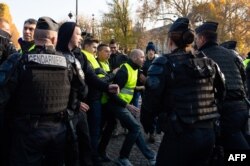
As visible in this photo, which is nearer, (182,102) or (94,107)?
(182,102)

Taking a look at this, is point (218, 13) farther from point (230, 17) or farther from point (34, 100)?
point (34, 100)

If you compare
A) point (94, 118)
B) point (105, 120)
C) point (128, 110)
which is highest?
point (128, 110)

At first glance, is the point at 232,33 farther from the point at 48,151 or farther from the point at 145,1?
the point at 48,151

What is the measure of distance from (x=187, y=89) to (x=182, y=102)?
5.2 inches

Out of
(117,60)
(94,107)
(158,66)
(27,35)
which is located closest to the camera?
(158,66)

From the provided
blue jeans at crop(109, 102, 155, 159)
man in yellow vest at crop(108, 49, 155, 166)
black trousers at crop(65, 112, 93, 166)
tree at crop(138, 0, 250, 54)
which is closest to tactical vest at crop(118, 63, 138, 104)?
man in yellow vest at crop(108, 49, 155, 166)

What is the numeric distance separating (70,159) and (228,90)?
83.3 inches

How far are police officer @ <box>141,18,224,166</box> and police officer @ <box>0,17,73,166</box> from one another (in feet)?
2.97

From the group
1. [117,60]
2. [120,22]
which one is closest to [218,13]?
[120,22]

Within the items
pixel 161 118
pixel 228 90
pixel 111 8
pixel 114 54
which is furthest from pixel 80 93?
pixel 111 8

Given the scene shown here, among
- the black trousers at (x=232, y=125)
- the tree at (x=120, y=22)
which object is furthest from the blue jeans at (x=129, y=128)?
the tree at (x=120, y=22)

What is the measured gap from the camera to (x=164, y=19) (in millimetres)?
48219

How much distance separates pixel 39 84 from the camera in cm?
349

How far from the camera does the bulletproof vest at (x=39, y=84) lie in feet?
11.4
